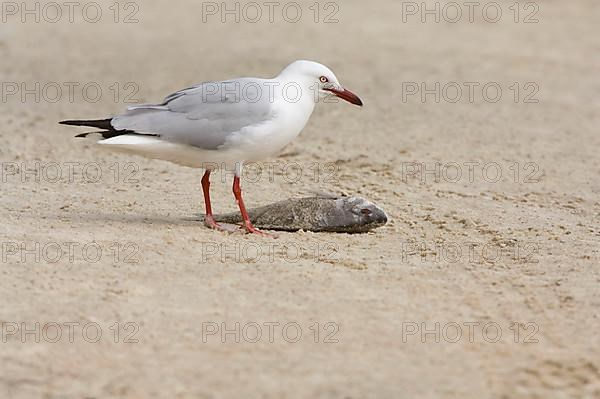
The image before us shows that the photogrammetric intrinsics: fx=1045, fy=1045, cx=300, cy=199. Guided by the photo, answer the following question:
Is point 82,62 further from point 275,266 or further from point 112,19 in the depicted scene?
point 275,266

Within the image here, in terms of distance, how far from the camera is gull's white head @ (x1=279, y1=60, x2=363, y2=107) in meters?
7.89

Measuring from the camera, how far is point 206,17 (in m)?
18.5

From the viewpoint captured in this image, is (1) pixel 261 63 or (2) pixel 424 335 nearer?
(2) pixel 424 335

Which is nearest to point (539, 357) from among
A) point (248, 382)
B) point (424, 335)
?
point (424, 335)

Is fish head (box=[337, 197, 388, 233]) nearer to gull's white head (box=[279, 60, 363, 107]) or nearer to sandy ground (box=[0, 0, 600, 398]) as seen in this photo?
sandy ground (box=[0, 0, 600, 398])

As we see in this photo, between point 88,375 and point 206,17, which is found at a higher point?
point 206,17

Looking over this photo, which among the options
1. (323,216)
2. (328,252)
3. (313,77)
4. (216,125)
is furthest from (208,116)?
(328,252)

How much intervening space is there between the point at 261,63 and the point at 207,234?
313 inches

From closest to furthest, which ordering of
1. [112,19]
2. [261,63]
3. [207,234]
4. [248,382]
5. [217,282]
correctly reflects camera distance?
[248,382] → [217,282] → [207,234] → [261,63] → [112,19]

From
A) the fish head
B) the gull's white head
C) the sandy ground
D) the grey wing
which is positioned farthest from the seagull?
the fish head

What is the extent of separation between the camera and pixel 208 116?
24.8 ft

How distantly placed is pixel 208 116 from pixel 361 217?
140 cm

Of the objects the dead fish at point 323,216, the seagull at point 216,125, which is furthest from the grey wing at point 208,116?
the dead fish at point 323,216

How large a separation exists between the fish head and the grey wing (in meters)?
0.99
